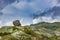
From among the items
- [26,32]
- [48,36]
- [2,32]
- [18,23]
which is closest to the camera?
[2,32]

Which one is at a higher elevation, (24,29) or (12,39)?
(24,29)

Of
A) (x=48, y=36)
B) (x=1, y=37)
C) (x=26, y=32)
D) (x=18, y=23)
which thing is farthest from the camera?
(x=18, y=23)

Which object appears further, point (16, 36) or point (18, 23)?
point (18, 23)

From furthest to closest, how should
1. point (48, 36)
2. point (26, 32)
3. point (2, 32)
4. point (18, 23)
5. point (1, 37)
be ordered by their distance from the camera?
point (18, 23)
point (48, 36)
point (26, 32)
point (2, 32)
point (1, 37)

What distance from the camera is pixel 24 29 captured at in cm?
5206

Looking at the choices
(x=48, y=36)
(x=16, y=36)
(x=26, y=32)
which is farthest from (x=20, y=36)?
(x=48, y=36)

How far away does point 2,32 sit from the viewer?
4703 centimetres

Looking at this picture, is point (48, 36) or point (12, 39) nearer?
point (12, 39)

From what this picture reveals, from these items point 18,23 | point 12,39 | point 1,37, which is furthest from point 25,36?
point 18,23

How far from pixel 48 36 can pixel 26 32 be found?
935cm

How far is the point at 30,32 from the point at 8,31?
7.61 metres

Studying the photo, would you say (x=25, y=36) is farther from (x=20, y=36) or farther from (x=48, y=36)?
(x=48, y=36)

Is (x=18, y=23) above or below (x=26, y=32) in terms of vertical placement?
above

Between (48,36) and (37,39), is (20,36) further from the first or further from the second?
(48,36)
